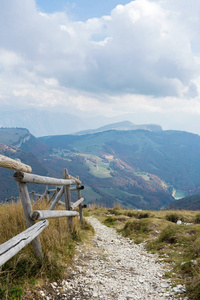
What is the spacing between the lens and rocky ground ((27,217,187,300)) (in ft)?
14.2

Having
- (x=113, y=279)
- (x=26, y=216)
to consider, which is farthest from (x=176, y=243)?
(x=26, y=216)

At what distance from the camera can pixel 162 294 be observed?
14.8 feet

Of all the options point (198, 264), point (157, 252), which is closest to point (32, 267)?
point (198, 264)

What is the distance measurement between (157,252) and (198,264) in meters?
2.51

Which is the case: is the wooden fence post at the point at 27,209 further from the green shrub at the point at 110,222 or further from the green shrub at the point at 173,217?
the green shrub at the point at 173,217

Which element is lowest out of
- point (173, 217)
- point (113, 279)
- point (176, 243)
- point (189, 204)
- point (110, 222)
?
point (189, 204)

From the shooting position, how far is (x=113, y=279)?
523 centimetres

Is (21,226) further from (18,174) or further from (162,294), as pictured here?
(162,294)

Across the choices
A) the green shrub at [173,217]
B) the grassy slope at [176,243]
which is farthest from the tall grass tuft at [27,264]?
the green shrub at [173,217]

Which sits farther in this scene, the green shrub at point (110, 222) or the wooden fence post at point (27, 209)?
the green shrub at point (110, 222)

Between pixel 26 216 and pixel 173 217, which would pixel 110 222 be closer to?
pixel 173 217

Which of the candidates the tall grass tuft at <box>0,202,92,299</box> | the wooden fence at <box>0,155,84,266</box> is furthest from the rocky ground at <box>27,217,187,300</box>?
the wooden fence at <box>0,155,84,266</box>

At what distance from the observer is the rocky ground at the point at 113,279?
4.32 meters

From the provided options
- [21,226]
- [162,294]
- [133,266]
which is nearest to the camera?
[162,294]
